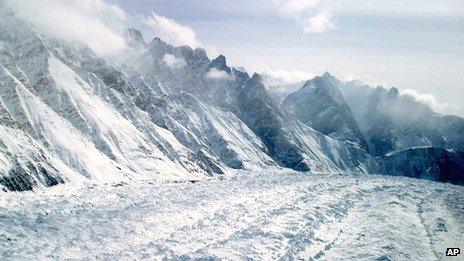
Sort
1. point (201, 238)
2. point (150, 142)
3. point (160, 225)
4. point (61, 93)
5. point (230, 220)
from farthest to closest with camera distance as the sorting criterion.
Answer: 1. point (150, 142)
2. point (61, 93)
3. point (230, 220)
4. point (160, 225)
5. point (201, 238)

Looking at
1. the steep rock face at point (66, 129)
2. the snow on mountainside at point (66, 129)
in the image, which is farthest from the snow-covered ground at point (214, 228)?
the steep rock face at point (66, 129)

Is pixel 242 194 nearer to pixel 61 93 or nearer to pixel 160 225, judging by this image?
pixel 160 225

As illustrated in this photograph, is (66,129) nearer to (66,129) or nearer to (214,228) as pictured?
(66,129)

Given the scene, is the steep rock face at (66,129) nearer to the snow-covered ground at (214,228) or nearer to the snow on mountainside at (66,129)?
the snow on mountainside at (66,129)

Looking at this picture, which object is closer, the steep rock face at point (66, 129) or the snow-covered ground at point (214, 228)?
the snow-covered ground at point (214, 228)

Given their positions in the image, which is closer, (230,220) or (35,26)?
(230,220)

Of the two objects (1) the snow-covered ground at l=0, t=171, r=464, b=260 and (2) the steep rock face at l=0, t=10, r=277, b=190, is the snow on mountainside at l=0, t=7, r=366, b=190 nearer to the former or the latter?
(2) the steep rock face at l=0, t=10, r=277, b=190

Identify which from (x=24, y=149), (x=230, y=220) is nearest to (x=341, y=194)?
(x=230, y=220)

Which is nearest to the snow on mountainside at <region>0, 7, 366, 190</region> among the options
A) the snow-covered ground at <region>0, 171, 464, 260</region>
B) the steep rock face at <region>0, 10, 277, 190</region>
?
the steep rock face at <region>0, 10, 277, 190</region>

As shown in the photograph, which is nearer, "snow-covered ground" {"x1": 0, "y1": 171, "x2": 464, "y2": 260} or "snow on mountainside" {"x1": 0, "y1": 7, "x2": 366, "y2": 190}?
"snow-covered ground" {"x1": 0, "y1": 171, "x2": 464, "y2": 260}
